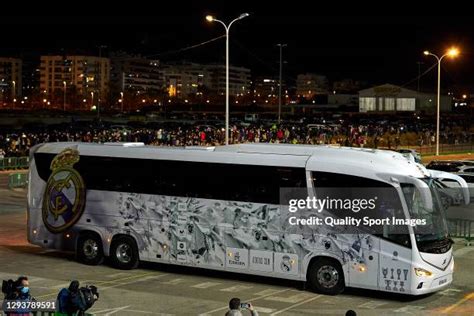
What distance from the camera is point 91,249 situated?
17.7 meters

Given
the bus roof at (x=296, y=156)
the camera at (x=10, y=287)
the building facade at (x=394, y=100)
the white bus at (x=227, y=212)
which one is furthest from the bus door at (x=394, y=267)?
the building facade at (x=394, y=100)

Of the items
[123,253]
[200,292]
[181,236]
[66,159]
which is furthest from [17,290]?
[66,159]

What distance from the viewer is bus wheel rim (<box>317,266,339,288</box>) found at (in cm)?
1466

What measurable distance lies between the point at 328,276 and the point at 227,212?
253 centimetres

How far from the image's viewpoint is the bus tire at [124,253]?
17125 mm

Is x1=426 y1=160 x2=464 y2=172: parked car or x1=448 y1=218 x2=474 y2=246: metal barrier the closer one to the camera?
x1=448 y1=218 x2=474 y2=246: metal barrier

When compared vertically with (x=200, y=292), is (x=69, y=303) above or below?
above

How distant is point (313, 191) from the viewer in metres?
14.8

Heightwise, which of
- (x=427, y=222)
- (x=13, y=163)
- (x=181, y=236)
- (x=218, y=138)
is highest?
(x=218, y=138)

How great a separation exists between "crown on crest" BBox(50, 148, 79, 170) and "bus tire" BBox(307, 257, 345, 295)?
658cm

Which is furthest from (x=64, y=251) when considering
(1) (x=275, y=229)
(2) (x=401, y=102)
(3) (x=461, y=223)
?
(2) (x=401, y=102)

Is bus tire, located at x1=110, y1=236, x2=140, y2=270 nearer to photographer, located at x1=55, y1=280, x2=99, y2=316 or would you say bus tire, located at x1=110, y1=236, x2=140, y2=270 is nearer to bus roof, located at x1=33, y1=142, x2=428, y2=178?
bus roof, located at x1=33, y1=142, x2=428, y2=178

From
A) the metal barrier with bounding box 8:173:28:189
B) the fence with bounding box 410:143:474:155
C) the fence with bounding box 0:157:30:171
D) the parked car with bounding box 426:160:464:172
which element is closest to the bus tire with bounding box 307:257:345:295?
the parked car with bounding box 426:160:464:172

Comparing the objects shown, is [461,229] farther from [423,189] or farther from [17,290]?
[17,290]
